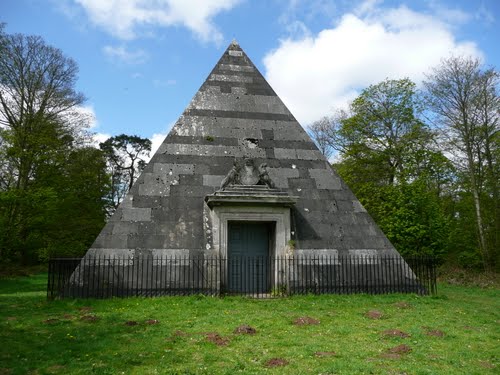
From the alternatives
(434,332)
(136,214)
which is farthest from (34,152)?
(434,332)

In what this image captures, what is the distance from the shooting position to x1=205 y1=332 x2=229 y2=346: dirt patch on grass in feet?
20.2

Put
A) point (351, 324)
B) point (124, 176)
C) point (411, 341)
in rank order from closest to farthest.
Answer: point (411, 341), point (351, 324), point (124, 176)

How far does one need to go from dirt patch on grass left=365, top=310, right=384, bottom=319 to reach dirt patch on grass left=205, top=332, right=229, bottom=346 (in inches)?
124

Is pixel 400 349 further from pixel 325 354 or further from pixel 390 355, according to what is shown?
pixel 325 354

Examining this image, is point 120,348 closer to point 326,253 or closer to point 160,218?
point 160,218

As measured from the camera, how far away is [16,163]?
1908cm

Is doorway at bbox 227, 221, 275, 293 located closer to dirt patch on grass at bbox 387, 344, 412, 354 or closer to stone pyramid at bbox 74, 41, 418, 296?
stone pyramid at bbox 74, 41, 418, 296

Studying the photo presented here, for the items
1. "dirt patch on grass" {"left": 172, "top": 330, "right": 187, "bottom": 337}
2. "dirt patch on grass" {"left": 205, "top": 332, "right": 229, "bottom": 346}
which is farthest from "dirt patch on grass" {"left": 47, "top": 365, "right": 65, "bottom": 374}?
"dirt patch on grass" {"left": 205, "top": 332, "right": 229, "bottom": 346}

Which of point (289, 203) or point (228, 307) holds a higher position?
point (289, 203)

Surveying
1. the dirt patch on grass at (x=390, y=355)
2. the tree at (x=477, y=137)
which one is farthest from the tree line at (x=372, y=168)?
the dirt patch on grass at (x=390, y=355)

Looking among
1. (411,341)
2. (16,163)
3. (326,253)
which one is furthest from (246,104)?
(16,163)

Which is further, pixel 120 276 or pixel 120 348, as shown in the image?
pixel 120 276

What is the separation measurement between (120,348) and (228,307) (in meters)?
3.25

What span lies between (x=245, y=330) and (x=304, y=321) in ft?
4.20
